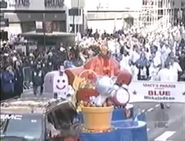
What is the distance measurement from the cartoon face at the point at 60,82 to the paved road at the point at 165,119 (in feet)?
7.36

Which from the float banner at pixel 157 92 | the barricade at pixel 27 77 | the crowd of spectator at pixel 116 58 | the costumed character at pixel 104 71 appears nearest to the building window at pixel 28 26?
the crowd of spectator at pixel 116 58

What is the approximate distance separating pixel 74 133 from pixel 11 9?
31843mm

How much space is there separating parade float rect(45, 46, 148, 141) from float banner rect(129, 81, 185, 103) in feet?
6.83

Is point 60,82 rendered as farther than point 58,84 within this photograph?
No

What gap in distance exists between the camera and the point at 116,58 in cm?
2553

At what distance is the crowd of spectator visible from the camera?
2123cm

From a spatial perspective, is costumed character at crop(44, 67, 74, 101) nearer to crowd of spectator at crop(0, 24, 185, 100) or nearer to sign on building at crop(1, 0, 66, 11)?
crowd of spectator at crop(0, 24, 185, 100)

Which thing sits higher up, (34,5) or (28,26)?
(34,5)

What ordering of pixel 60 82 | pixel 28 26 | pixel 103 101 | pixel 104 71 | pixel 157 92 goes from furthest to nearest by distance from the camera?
pixel 28 26
pixel 60 82
pixel 157 92
pixel 104 71
pixel 103 101

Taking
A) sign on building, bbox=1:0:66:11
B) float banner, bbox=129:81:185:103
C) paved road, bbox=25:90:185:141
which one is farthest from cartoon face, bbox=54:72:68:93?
sign on building, bbox=1:0:66:11

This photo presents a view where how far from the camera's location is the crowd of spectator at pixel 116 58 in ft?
69.7

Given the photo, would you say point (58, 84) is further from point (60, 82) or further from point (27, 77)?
point (27, 77)

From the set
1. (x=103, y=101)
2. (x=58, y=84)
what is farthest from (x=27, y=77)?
(x=103, y=101)

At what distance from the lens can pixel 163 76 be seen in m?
→ 20.7
